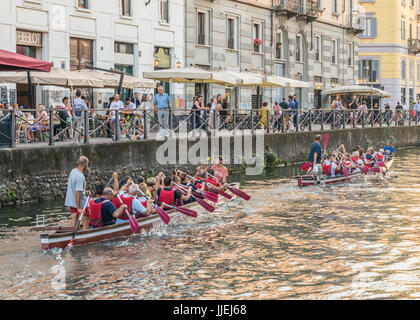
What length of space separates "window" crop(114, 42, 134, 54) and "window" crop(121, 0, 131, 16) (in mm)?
1320

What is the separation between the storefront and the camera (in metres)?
26.5

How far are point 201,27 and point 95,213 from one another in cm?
2401

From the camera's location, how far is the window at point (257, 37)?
41.3 meters

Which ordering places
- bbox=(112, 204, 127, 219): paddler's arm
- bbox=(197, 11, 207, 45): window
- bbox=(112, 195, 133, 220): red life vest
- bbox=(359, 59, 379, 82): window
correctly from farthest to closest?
bbox=(359, 59, 379, 82): window
bbox=(197, 11, 207, 45): window
bbox=(112, 195, 133, 220): red life vest
bbox=(112, 204, 127, 219): paddler's arm

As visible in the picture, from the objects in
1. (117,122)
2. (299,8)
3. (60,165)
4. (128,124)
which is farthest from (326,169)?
(299,8)

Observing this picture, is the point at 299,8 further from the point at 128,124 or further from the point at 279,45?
the point at 128,124

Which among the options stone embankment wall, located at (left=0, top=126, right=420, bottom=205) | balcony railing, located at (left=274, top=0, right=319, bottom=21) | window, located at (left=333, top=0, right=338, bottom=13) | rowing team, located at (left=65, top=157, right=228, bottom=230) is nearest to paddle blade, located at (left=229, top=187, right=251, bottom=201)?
rowing team, located at (left=65, top=157, right=228, bottom=230)

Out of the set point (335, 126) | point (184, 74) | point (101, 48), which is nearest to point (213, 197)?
point (184, 74)

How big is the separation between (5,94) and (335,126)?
18.1 metres

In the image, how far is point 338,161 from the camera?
26.4 m

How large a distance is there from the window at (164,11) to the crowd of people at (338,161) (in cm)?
1128

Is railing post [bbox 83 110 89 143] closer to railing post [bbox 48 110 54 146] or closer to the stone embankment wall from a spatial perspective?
the stone embankment wall

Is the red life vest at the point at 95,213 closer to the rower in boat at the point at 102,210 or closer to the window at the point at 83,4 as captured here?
the rower in boat at the point at 102,210
